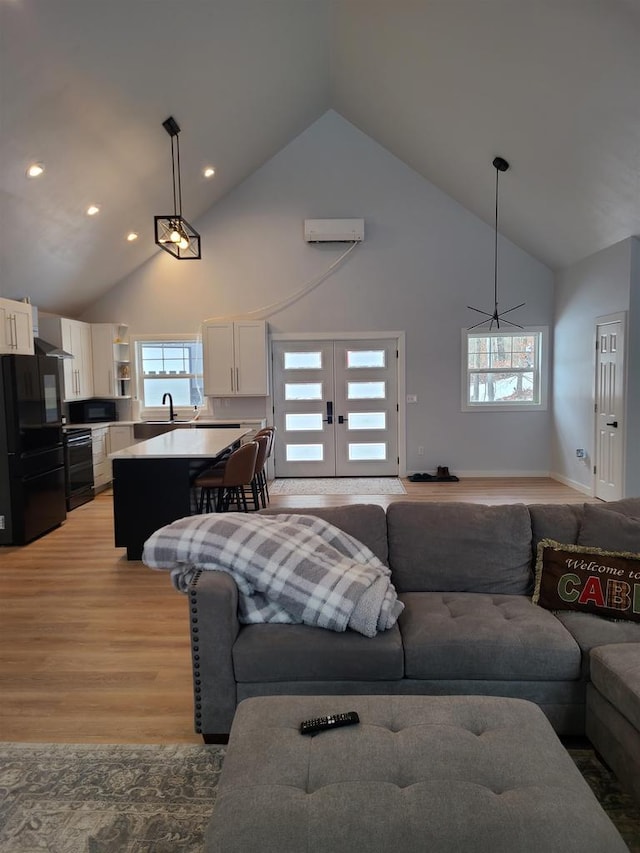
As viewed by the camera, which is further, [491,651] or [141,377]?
Result: [141,377]

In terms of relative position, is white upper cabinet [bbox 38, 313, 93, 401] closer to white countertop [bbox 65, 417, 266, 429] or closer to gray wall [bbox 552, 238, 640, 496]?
white countertop [bbox 65, 417, 266, 429]

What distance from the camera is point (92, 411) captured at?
7.63 meters

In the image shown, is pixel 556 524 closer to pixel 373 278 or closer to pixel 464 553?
pixel 464 553

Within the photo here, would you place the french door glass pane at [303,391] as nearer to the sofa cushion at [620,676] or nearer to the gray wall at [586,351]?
the gray wall at [586,351]

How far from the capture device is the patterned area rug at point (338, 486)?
7102mm

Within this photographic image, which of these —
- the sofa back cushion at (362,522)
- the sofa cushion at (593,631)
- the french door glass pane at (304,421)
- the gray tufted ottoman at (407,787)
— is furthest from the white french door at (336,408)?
the gray tufted ottoman at (407,787)

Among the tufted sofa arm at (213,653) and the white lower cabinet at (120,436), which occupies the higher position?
the white lower cabinet at (120,436)

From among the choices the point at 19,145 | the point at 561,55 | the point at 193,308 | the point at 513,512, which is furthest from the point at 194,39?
the point at 513,512

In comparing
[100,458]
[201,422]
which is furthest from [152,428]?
[100,458]

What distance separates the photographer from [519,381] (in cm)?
798

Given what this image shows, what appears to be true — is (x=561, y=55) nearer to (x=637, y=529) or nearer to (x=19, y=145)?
(x=637, y=529)

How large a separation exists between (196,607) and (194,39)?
4522 mm

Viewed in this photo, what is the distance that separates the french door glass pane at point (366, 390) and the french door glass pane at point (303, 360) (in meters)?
0.56

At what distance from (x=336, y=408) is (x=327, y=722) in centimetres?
658
